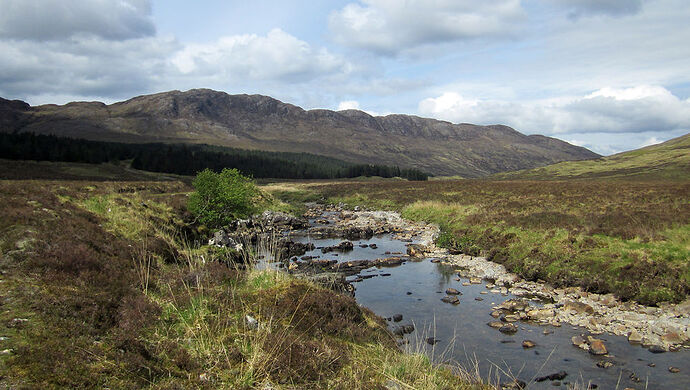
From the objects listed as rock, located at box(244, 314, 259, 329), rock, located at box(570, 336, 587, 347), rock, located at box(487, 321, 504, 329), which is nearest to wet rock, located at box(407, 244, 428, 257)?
rock, located at box(487, 321, 504, 329)

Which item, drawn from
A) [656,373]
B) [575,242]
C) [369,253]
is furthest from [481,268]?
[656,373]

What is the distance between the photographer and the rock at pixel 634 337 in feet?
44.8

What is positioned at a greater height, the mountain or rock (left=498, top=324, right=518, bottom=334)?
the mountain

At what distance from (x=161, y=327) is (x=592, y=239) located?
2357 centimetres

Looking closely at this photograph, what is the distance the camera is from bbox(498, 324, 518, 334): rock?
1484 cm

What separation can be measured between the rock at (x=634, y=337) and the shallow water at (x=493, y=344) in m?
0.19

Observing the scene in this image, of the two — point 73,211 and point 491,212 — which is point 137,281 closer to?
point 73,211

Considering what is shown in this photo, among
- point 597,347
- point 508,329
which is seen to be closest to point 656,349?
point 597,347

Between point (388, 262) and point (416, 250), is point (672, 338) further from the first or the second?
point (416, 250)

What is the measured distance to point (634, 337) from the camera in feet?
45.4

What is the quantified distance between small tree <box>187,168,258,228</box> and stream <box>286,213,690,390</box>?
11.0 m

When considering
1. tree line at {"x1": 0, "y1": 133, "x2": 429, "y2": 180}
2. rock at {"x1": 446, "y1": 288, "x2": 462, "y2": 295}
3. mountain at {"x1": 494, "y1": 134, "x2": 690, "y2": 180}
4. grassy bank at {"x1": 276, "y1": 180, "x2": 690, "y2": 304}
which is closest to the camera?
grassy bank at {"x1": 276, "y1": 180, "x2": 690, "y2": 304}

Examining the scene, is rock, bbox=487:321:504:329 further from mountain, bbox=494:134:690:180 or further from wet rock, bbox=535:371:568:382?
mountain, bbox=494:134:690:180

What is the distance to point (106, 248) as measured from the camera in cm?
1048
